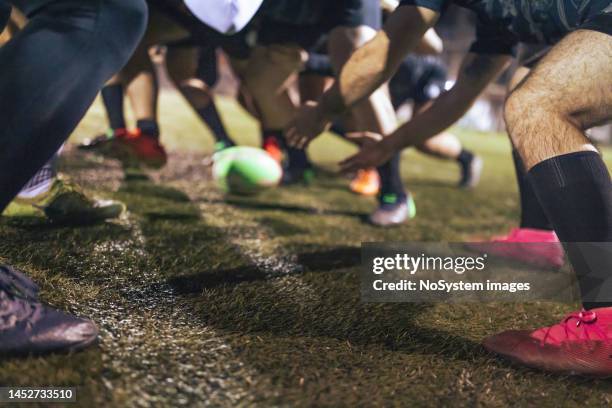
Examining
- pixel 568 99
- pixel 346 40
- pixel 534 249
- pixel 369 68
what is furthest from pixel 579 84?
pixel 346 40

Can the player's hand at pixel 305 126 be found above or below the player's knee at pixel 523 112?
below

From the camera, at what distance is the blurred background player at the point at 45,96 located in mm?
1144

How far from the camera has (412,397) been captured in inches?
44.9

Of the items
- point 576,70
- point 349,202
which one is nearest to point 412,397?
point 576,70

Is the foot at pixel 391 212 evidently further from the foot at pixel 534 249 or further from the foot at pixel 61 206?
the foot at pixel 61 206

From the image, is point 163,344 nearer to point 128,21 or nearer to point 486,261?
point 128,21

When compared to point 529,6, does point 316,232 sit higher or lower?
lower

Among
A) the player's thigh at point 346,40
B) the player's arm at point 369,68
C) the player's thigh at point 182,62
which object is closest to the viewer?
the player's arm at point 369,68

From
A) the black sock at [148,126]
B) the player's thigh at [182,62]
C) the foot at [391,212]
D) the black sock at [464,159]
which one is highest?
the player's thigh at [182,62]

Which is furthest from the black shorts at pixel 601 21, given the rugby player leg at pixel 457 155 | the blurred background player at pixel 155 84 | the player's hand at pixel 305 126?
the rugby player leg at pixel 457 155

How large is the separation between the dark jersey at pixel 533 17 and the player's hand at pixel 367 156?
0.57 meters

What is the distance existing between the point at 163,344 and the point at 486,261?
1505mm

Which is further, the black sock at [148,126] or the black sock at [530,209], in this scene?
the black sock at [148,126]

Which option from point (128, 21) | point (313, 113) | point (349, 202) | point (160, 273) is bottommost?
point (349, 202)
